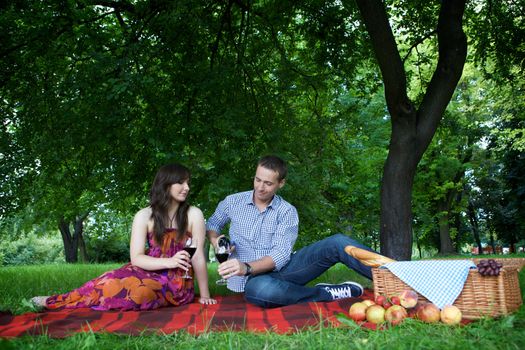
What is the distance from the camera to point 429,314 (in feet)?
10.5

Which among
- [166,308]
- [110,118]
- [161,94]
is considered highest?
[161,94]

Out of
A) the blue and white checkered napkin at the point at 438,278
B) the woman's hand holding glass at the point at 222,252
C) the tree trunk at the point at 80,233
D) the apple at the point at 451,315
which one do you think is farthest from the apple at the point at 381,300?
the tree trunk at the point at 80,233

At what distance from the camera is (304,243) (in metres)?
7.83

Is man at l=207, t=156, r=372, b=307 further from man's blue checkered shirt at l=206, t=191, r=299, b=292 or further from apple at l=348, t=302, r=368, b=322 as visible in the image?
apple at l=348, t=302, r=368, b=322

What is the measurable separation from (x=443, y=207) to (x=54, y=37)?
1804cm

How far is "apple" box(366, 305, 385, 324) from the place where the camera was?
3.20 meters

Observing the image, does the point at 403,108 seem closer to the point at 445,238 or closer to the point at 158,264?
the point at 158,264

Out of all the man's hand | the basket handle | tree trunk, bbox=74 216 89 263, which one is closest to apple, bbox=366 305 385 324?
the basket handle

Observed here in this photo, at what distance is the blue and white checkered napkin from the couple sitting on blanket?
56cm

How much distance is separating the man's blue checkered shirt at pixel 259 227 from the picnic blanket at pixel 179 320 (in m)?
0.53

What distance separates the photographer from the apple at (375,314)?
3.20 metres

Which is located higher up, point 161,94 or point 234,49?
point 234,49

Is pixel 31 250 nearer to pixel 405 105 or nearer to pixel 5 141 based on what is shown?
pixel 5 141

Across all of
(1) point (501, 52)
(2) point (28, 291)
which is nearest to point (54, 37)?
(2) point (28, 291)
